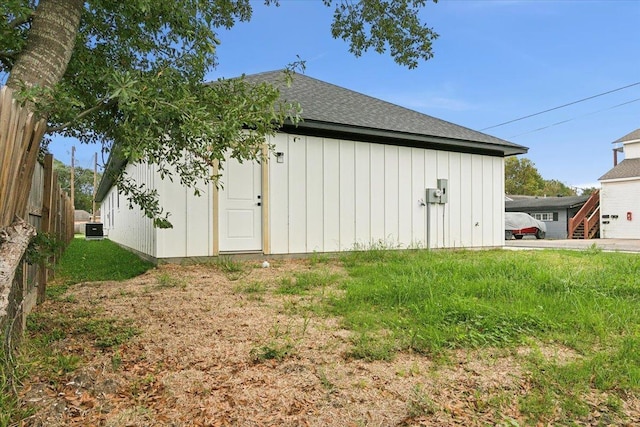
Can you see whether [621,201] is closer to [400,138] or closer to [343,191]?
[400,138]

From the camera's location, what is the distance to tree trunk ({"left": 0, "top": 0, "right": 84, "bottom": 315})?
1690 mm

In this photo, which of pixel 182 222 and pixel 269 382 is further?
pixel 182 222

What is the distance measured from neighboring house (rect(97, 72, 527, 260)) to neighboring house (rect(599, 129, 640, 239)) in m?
14.2

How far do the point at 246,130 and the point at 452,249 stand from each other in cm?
658

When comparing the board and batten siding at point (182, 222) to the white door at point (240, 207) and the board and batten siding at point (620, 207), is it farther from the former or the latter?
the board and batten siding at point (620, 207)

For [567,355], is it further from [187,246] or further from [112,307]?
[187,246]

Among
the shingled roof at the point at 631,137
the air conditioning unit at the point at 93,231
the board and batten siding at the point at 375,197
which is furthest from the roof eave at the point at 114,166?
the shingled roof at the point at 631,137

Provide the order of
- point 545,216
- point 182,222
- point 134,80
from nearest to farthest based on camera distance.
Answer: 1. point 134,80
2. point 182,222
3. point 545,216

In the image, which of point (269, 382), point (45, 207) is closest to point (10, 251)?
point (269, 382)

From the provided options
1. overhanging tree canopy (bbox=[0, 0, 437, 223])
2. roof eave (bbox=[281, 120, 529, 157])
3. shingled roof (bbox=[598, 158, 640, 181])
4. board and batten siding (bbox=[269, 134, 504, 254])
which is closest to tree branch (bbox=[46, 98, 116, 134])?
overhanging tree canopy (bbox=[0, 0, 437, 223])

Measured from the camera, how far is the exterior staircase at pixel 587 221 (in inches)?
795

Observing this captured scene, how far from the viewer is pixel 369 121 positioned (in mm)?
7805

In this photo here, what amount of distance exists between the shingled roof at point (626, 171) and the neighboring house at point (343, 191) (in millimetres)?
14359

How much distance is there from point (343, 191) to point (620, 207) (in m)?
18.8
